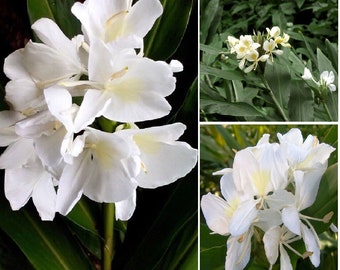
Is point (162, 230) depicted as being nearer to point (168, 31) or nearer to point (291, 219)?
point (291, 219)

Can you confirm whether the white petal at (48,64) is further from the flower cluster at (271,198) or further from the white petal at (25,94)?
the flower cluster at (271,198)

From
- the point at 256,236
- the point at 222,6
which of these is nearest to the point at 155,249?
the point at 256,236

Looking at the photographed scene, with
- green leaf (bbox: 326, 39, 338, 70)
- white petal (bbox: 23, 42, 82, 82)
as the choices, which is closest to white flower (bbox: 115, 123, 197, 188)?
white petal (bbox: 23, 42, 82, 82)

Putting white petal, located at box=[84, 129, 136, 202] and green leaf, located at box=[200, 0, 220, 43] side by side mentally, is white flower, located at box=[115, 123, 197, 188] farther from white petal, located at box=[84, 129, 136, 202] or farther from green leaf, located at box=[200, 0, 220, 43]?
green leaf, located at box=[200, 0, 220, 43]

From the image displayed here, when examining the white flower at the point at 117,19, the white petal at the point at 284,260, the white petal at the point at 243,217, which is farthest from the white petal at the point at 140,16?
the white petal at the point at 284,260

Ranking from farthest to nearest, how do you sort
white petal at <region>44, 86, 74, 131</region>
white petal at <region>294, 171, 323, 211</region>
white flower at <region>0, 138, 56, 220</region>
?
white petal at <region>294, 171, 323, 211</region>, white flower at <region>0, 138, 56, 220</region>, white petal at <region>44, 86, 74, 131</region>

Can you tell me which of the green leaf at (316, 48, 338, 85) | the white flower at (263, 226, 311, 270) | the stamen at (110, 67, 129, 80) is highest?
the stamen at (110, 67, 129, 80)

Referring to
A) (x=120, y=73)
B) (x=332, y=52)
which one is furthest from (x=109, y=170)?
(x=332, y=52)
